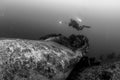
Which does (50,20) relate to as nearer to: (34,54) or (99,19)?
(99,19)

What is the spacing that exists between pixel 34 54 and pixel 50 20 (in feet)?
9.72

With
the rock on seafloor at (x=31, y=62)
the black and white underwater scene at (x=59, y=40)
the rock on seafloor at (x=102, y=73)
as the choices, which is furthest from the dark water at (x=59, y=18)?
the rock on seafloor at (x=31, y=62)

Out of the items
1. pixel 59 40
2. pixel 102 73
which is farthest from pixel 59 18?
pixel 102 73

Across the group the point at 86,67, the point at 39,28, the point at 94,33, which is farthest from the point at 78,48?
the point at 39,28

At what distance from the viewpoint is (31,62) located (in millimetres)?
2844

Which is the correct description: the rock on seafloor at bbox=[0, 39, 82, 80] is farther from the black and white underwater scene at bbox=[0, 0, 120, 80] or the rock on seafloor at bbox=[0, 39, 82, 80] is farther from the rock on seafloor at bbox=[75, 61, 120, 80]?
the rock on seafloor at bbox=[75, 61, 120, 80]

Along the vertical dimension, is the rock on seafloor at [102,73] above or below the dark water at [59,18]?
below

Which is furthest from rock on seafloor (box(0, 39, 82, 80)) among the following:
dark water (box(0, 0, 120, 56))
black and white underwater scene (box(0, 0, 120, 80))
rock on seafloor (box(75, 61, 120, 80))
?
dark water (box(0, 0, 120, 56))

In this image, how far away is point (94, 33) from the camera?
215 inches

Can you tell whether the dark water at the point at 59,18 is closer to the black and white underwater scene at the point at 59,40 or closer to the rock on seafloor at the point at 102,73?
the black and white underwater scene at the point at 59,40

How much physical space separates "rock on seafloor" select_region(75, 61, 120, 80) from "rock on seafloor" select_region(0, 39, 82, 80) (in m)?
0.71

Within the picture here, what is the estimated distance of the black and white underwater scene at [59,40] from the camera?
2.88m

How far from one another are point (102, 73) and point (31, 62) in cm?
201

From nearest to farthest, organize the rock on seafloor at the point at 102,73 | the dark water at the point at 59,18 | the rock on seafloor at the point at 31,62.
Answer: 1. the rock on seafloor at the point at 31,62
2. the rock on seafloor at the point at 102,73
3. the dark water at the point at 59,18
